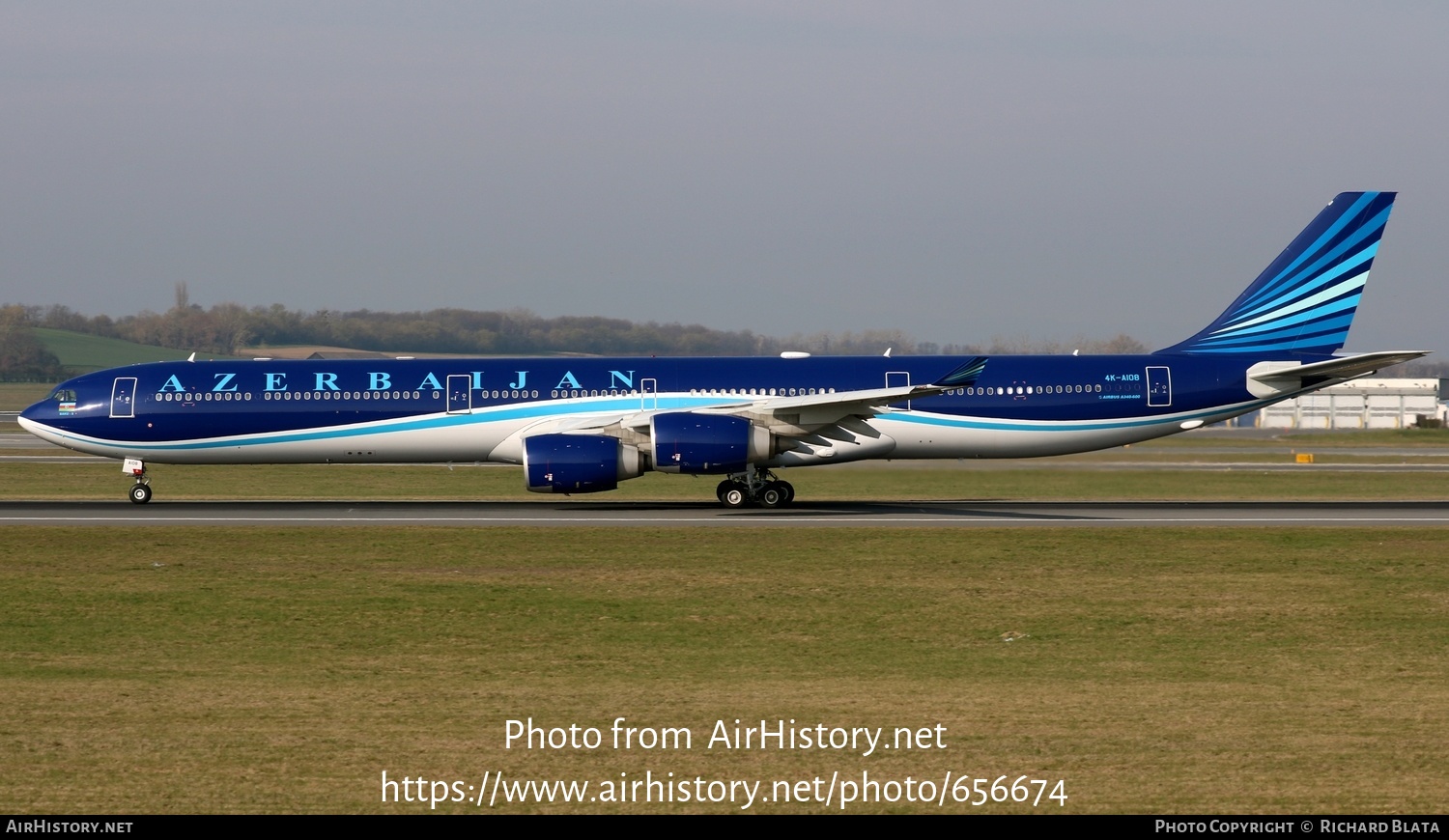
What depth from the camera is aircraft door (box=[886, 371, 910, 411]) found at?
1347 inches

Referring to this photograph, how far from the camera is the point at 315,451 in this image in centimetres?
3378

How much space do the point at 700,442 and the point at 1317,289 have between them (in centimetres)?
1723

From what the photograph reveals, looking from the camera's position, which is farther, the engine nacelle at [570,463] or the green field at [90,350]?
the green field at [90,350]

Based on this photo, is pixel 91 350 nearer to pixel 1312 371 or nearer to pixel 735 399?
pixel 735 399

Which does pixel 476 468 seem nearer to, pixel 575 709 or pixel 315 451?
pixel 315 451

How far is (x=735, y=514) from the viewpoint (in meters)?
31.1

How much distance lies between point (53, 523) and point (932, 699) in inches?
856

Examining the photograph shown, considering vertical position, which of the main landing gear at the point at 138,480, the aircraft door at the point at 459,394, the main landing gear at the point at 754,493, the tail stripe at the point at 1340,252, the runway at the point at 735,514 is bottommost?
the runway at the point at 735,514

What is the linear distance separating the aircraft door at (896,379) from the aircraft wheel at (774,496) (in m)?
3.93

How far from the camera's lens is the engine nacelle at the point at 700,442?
30641 mm

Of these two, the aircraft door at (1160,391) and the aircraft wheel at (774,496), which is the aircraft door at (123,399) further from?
the aircraft door at (1160,391)

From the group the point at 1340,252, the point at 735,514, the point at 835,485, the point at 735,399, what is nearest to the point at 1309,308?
the point at 1340,252

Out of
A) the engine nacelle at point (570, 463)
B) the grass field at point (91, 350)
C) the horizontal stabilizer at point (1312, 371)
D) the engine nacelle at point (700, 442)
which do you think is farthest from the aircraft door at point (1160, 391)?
the grass field at point (91, 350)

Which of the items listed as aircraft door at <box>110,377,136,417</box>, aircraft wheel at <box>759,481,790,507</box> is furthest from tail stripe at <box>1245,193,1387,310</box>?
aircraft door at <box>110,377,136,417</box>
